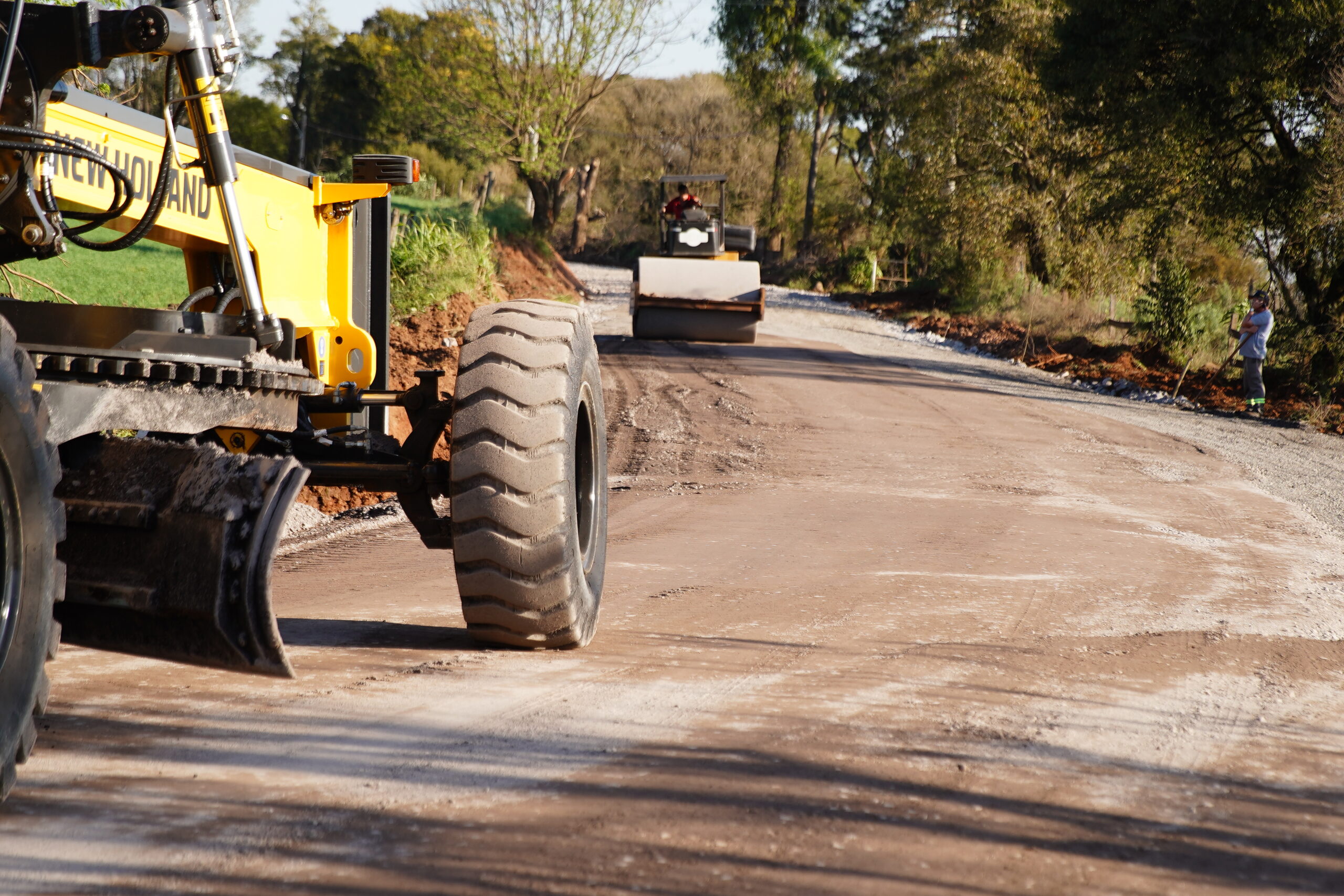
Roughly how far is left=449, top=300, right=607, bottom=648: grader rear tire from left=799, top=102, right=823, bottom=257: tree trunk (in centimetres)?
4999

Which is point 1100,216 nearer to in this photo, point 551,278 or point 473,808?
point 551,278

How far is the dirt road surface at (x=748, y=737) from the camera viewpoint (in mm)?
2682

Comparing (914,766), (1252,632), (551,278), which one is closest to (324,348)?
(914,766)

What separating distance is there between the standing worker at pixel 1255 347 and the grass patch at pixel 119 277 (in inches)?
571

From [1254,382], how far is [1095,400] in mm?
2319

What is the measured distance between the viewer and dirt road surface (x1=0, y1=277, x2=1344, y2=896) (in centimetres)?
268

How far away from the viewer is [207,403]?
362cm

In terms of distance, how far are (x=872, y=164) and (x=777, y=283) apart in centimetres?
735

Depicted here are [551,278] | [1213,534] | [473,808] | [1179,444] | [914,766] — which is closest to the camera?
[473,808]

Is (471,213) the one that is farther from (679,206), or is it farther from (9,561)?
(9,561)

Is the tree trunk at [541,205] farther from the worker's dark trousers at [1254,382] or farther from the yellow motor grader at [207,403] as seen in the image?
the yellow motor grader at [207,403]

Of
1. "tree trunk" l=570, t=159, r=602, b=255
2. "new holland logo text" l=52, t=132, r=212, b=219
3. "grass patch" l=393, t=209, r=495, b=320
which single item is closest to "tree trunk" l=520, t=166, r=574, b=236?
"tree trunk" l=570, t=159, r=602, b=255

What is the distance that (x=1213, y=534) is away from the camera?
818 centimetres

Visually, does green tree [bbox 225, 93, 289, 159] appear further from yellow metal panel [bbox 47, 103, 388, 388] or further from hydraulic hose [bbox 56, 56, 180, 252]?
hydraulic hose [bbox 56, 56, 180, 252]
